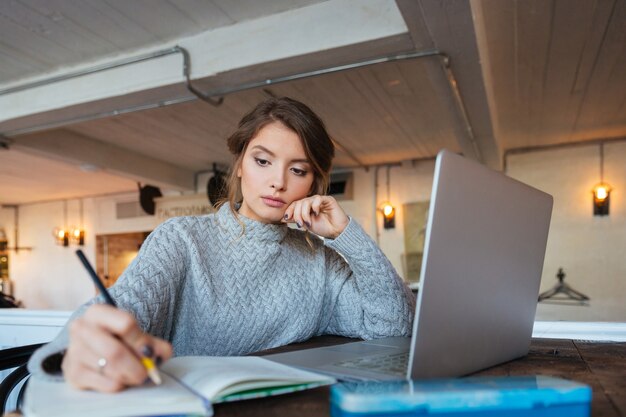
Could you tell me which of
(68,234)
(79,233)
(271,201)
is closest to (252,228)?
(271,201)

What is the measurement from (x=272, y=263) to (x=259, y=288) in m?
0.08

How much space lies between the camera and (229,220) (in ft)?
4.12

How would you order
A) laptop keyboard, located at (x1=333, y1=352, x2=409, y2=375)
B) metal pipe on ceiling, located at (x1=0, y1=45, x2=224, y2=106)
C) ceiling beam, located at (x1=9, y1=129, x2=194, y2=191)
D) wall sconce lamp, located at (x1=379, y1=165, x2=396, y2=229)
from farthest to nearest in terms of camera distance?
wall sconce lamp, located at (x1=379, y1=165, x2=396, y2=229), ceiling beam, located at (x1=9, y1=129, x2=194, y2=191), metal pipe on ceiling, located at (x1=0, y1=45, x2=224, y2=106), laptop keyboard, located at (x1=333, y1=352, x2=409, y2=375)

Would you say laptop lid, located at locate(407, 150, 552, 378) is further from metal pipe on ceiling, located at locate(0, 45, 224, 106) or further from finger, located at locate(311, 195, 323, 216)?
metal pipe on ceiling, located at locate(0, 45, 224, 106)

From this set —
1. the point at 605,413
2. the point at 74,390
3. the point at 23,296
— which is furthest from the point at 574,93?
the point at 23,296

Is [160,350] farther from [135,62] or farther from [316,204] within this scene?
[135,62]

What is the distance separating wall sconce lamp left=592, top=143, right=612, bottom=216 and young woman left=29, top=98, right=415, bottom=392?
4634 millimetres

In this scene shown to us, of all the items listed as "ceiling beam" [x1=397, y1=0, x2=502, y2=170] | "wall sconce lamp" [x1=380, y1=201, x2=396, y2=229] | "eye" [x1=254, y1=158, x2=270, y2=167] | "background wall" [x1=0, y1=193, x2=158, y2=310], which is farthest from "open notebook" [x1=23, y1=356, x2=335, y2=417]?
"background wall" [x1=0, y1=193, x2=158, y2=310]

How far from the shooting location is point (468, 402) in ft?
1.63

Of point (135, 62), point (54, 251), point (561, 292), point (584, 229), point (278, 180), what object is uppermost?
point (135, 62)

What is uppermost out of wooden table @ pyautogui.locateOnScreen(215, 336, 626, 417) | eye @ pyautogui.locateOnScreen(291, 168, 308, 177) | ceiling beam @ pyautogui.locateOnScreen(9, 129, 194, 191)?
ceiling beam @ pyautogui.locateOnScreen(9, 129, 194, 191)

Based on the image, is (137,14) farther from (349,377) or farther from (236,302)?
(349,377)

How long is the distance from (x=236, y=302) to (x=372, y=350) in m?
0.36

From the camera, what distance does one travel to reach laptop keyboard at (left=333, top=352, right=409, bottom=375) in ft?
2.52
